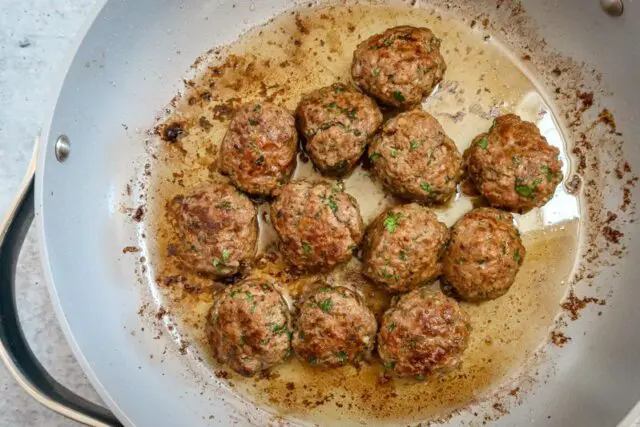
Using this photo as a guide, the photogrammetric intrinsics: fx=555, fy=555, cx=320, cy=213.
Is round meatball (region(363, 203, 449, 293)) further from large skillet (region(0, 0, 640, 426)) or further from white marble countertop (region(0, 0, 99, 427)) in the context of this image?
white marble countertop (region(0, 0, 99, 427))

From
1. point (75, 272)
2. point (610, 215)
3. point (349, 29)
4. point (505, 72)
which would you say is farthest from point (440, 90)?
point (75, 272)

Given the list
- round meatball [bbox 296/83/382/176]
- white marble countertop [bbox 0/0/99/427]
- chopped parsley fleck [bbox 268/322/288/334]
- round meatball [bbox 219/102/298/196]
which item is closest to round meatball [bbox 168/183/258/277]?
round meatball [bbox 219/102/298/196]

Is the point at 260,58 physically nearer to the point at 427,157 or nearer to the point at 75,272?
A: the point at 427,157

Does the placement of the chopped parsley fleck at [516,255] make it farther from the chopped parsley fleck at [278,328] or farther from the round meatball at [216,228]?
the round meatball at [216,228]

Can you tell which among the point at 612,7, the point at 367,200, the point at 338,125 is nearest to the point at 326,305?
the point at 367,200

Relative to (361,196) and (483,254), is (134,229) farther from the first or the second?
(483,254)

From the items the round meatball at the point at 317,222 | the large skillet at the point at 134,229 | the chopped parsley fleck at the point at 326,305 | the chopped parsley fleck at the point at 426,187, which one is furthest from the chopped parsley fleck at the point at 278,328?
the chopped parsley fleck at the point at 426,187
